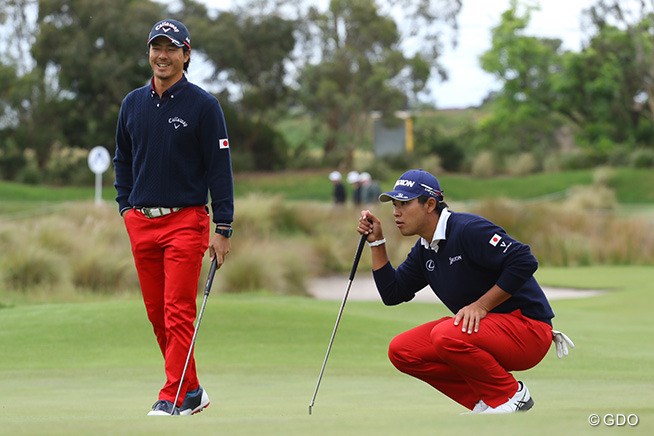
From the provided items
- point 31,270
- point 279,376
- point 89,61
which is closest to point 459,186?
point 89,61

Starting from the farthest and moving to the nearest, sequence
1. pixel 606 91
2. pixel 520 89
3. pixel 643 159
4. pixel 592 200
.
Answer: pixel 520 89 → pixel 606 91 → pixel 643 159 → pixel 592 200

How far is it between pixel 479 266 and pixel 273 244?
1499 cm

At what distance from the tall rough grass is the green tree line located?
22106 millimetres

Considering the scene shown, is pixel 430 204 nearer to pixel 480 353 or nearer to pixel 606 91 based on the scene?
pixel 480 353

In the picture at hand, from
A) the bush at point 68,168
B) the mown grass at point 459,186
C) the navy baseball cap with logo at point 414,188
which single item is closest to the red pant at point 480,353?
the navy baseball cap with logo at point 414,188

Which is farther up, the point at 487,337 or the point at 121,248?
the point at 487,337

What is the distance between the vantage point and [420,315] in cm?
1579

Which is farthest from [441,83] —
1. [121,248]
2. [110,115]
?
[121,248]

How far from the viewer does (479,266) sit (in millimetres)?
6227

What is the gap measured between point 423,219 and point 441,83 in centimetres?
5083

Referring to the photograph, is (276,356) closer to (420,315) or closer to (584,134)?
(420,315)

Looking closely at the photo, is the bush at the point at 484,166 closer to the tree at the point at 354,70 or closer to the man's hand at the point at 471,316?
the tree at the point at 354,70

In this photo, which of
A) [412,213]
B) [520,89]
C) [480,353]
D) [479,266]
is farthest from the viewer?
[520,89]

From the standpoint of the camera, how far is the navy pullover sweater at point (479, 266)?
6.06 meters
